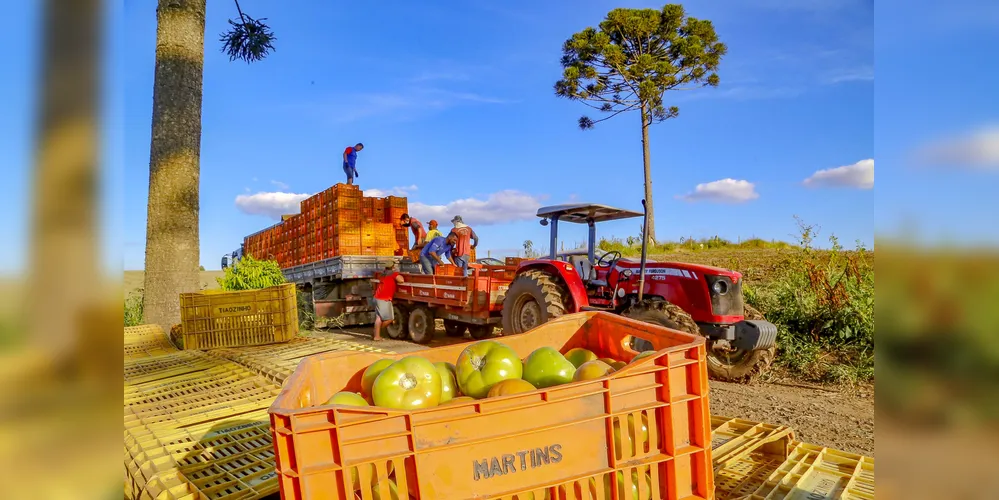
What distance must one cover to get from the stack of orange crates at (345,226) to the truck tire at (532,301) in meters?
5.53

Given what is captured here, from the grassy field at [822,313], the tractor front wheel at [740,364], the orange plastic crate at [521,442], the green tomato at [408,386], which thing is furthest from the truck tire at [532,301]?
the orange plastic crate at [521,442]

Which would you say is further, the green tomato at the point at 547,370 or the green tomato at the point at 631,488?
the green tomato at the point at 547,370

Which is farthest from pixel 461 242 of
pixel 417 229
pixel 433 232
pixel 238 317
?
pixel 238 317

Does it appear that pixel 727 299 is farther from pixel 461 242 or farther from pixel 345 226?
pixel 345 226

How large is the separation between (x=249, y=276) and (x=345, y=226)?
11.2 ft

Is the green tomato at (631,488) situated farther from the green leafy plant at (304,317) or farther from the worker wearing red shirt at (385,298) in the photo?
the green leafy plant at (304,317)

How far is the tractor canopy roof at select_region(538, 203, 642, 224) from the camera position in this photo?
734 centimetres

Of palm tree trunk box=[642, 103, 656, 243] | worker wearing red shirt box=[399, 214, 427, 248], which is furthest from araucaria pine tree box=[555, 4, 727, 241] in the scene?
worker wearing red shirt box=[399, 214, 427, 248]

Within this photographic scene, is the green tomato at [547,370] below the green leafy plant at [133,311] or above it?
above

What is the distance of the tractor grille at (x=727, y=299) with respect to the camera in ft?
20.4
